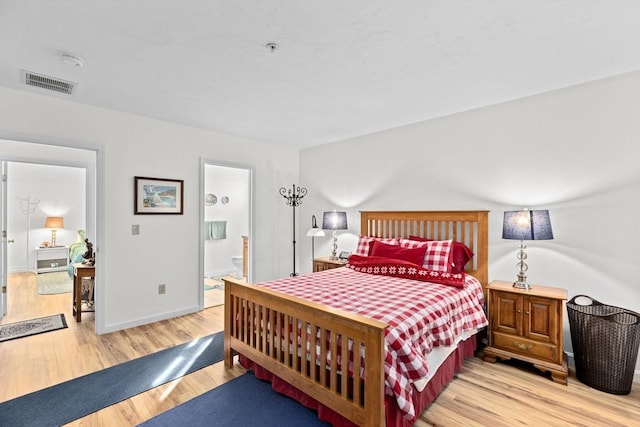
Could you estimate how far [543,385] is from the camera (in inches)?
93.4

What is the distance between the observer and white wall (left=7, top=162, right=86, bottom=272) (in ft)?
20.7

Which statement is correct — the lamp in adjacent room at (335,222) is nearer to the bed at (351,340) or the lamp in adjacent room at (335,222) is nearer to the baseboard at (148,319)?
the bed at (351,340)

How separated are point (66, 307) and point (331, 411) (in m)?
4.21

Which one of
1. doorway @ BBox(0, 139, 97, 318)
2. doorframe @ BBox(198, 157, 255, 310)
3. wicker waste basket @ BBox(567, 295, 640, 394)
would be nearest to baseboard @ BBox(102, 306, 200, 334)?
doorframe @ BBox(198, 157, 255, 310)

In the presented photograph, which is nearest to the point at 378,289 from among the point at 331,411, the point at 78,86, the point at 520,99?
the point at 331,411

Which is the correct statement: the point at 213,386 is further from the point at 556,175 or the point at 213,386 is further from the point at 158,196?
the point at 556,175

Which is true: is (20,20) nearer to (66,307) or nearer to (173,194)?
(173,194)

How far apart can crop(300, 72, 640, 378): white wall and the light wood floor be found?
28.4 inches

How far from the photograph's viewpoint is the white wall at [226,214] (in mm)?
6398

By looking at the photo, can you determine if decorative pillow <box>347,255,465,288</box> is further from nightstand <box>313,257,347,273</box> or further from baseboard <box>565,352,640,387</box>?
baseboard <box>565,352,640,387</box>

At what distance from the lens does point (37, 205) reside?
6613 mm

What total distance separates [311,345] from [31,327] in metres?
3.49

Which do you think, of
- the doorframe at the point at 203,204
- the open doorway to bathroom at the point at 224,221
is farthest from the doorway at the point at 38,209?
the doorframe at the point at 203,204

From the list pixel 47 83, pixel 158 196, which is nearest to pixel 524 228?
pixel 158 196
